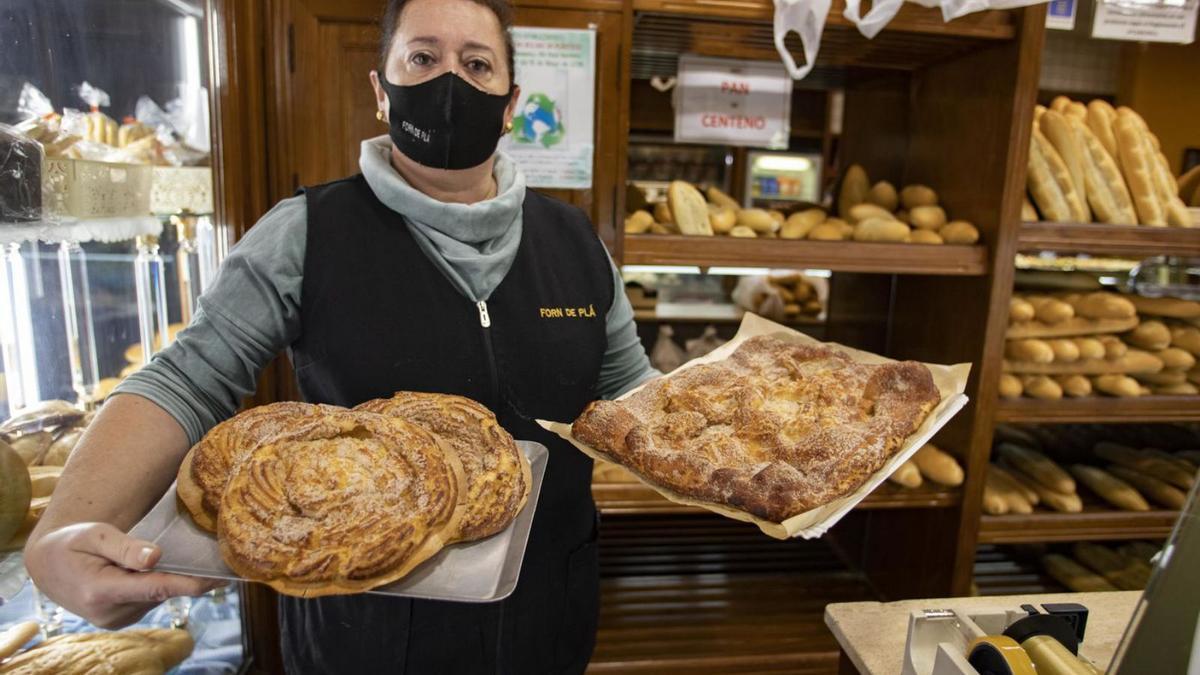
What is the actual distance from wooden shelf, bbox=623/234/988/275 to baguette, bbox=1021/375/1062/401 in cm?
43

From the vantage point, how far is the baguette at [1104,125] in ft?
A: 7.66

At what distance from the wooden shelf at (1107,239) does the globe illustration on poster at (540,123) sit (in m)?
1.38

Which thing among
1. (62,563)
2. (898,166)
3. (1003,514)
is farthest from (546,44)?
(1003,514)

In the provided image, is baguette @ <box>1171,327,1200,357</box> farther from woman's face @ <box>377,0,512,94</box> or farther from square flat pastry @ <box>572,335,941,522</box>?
woman's face @ <box>377,0,512,94</box>

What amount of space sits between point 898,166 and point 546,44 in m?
1.43

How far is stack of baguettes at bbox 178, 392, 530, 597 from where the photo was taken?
2.74 ft

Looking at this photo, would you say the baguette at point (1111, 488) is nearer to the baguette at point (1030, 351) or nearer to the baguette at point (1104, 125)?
the baguette at point (1030, 351)

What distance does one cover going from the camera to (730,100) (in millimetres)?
2385

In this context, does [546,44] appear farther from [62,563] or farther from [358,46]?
[62,563]

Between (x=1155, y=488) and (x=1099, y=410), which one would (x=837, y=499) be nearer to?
(x=1099, y=410)

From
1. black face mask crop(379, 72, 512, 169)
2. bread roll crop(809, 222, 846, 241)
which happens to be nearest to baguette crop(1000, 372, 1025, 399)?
bread roll crop(809, 222, 846, 241)

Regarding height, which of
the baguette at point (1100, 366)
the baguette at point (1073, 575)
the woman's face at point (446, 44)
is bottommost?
the baguette at point (1073, 575)

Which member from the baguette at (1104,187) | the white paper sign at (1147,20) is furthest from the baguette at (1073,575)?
the white paper sign at (1147,20)

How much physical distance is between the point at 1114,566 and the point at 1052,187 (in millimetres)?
1462
